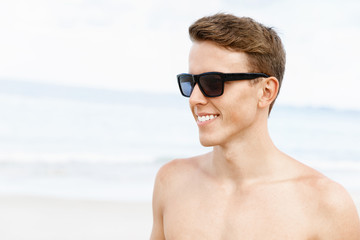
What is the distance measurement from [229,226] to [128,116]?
72.5 ft

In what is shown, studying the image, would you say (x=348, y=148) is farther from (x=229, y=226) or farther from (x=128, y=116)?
(x=229, y=226)

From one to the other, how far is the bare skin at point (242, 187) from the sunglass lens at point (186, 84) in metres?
0.05

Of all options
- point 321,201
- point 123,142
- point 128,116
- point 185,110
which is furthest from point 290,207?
point 185,110

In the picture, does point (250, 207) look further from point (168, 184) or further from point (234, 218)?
point (168, 184)

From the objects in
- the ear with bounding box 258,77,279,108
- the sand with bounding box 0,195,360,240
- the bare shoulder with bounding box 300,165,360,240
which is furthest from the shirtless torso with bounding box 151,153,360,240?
the sand with bounding box 0,195,360,240

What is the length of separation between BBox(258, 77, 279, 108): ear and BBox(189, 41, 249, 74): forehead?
0.47ft

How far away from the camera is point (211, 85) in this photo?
244 cm

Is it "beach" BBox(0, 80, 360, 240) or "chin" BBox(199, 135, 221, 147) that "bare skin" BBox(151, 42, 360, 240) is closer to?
"chin" BBox(199, 135, 221, 147)

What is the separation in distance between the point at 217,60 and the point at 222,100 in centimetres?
19

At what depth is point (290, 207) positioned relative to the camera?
262 cm

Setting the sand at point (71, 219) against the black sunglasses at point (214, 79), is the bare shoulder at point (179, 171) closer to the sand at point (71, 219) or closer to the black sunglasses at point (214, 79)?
the black sunglasses at point (214, 79)

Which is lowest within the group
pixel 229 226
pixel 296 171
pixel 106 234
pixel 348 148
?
pixel 348 148

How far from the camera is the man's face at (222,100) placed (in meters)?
2.47

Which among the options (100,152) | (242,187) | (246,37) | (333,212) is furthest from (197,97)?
(100,152)
